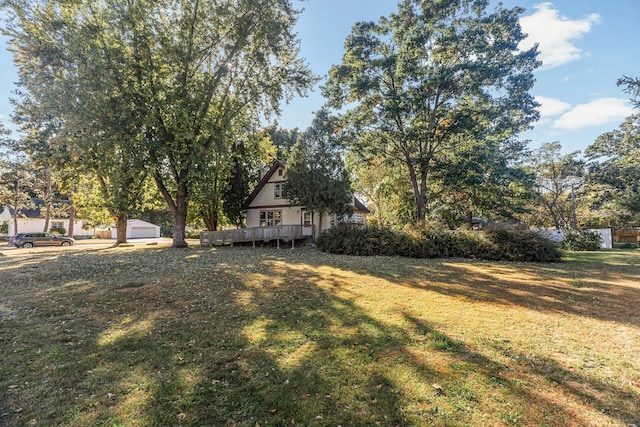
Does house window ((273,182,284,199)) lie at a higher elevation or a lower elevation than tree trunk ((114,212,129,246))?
higher

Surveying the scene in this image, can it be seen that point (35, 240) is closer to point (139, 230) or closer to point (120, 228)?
point (120, 228)

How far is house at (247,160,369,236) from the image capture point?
82.3 ft

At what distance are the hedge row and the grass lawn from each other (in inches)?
220

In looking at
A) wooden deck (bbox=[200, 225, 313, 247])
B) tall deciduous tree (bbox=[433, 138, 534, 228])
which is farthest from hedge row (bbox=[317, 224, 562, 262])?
wooden deck (bbox=[200, 225, 313, 247])

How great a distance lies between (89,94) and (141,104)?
116 inches

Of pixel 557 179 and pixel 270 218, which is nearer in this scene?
pixel 270 218

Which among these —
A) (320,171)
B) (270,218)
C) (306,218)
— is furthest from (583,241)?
(270,218)

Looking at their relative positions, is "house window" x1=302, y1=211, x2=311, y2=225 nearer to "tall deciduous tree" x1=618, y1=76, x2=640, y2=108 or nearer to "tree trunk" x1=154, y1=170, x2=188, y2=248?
"tree trunk" x1=154, y1=170, x2=188, y2=248

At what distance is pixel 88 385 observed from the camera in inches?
143

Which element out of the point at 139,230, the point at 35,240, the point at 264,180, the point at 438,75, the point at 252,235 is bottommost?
the point at 35,240

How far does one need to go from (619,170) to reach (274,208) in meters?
32.5

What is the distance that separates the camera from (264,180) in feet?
86.5

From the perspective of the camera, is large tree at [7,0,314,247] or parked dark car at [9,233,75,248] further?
parked dark car at [9,233,75,248]

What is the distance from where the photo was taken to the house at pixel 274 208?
25.1m
